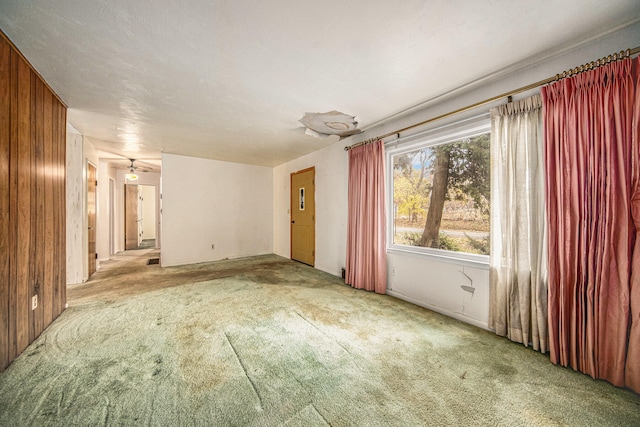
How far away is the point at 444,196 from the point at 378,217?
0.85 meters

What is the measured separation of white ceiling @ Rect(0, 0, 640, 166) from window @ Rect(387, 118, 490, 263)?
620 mm

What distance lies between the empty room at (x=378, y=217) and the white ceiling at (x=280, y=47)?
0.6 inches

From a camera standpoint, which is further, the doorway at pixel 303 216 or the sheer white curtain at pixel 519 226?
the doorway at pixel 303 216

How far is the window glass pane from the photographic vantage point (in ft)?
8.19

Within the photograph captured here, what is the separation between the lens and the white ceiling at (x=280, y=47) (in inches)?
56.9

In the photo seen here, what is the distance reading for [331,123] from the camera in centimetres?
335

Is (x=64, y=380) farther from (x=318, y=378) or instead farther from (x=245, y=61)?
(x=245, y=61)

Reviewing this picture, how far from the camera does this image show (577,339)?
1696 millimetres

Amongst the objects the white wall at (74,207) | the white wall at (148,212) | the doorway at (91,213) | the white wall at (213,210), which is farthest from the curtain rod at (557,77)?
the white wall at (148,212)

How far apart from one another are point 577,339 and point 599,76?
6.06ft

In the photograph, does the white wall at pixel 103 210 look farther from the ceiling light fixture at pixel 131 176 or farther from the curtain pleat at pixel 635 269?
the curtain pleat at pixel 635 269

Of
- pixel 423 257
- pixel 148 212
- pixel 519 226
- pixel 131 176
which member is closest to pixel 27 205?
pixel 423 257

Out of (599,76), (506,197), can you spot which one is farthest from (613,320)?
(599,76)

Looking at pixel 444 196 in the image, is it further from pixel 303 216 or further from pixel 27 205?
pixel 27 205
